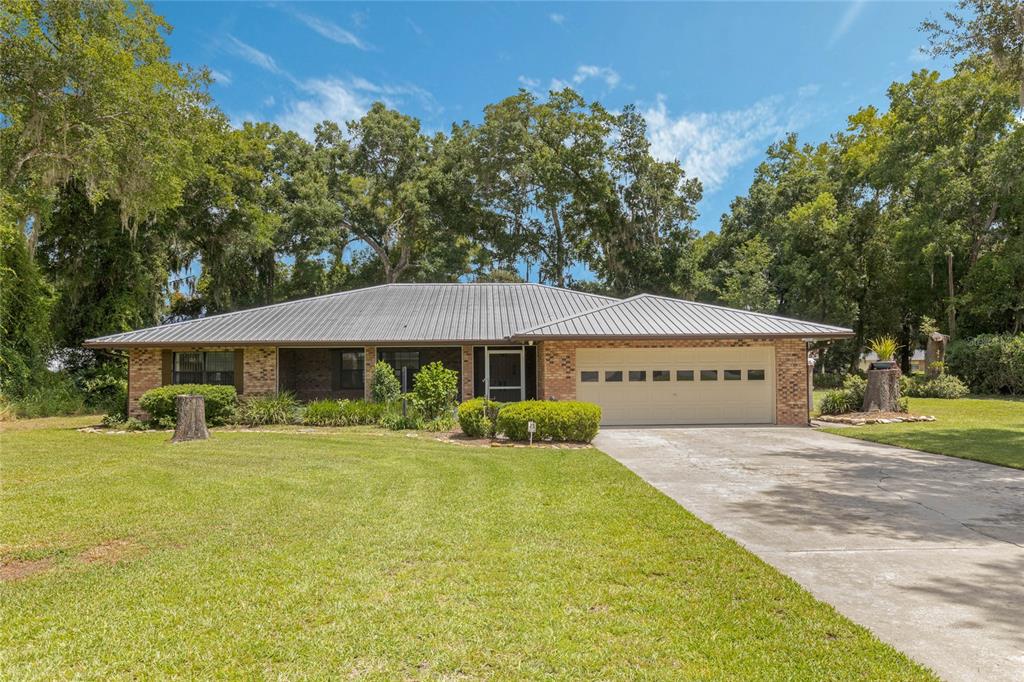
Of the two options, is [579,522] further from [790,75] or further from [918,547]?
[790,75]

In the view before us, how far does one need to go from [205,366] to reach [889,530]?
17775mm

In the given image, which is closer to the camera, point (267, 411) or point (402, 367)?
point (267, 411)

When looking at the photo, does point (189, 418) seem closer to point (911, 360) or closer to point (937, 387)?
point (937, 387)

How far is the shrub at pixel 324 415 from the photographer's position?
15.3 metres

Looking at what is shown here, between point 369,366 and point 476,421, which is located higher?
point 369,366

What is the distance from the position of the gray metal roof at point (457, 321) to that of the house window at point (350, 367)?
1092 millimetres

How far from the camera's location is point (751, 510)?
251 inches

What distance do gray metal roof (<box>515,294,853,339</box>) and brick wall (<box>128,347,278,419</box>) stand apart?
7640 millimetres

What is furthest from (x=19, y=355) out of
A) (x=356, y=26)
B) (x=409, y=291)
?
(x=356, y=26)

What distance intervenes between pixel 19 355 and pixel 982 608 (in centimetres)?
2511

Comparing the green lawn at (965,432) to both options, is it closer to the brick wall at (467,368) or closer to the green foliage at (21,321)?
the brick wall at (467,368)

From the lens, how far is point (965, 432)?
1292 cm

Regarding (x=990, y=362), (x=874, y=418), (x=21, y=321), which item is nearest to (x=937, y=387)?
(x=990, y=362)

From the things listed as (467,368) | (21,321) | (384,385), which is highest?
(21,321)
